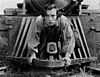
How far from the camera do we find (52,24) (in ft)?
17.8

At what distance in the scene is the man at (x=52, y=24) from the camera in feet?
17.9

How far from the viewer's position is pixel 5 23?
7332 mm

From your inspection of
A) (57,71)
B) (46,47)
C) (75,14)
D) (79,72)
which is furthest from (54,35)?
(75,14)

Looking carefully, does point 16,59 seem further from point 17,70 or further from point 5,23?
point 5,23

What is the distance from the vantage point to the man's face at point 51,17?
5.40 meters

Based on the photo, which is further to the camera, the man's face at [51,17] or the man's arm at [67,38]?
the man's arm at [67,38]

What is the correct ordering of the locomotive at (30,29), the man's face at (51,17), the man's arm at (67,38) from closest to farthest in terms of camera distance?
1. the man's face at (51,17)
2. the man's arm at (67,38)
3. the locomotive at (30,29)

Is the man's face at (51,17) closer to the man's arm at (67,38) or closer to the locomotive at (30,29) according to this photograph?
the man's arm at (67,38)

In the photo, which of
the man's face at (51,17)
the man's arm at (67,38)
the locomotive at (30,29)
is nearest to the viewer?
the man's face at (51,17)

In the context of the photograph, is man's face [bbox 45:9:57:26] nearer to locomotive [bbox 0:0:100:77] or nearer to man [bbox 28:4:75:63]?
man [bbox 28:4:75:63]

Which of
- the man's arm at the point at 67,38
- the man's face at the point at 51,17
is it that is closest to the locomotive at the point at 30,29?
the man's arm at the point at 67,38

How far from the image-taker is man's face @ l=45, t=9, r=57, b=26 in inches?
213

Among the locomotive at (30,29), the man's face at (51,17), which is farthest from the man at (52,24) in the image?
the locomotive at (30,29)

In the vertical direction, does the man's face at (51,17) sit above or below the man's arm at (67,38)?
above
